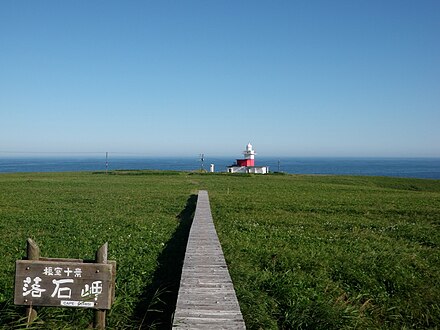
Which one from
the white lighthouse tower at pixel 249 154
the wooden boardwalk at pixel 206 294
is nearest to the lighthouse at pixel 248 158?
the white lighthouse tower at pixel 249 154

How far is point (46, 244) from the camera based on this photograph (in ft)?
41.7

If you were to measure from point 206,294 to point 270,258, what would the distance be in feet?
12.9

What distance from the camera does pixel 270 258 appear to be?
11.3 metres

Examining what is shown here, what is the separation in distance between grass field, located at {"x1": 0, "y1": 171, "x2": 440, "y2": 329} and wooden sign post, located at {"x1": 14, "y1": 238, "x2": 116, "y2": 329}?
0.54 meters

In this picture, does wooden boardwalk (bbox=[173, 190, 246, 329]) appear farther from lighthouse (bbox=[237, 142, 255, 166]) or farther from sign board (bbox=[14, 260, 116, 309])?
lighthouse (bbox=[237, 142, 255, 166])

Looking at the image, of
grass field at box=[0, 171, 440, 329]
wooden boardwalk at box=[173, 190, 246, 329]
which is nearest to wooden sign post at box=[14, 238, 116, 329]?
grass field at box=[0, 171, 440, 329]

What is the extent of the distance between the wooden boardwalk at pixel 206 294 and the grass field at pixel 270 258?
0.41 m

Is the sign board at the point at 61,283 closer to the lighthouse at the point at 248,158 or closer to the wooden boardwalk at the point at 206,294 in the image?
the wooden boardwalk at the point at 206,294

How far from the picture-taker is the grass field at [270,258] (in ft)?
25.3

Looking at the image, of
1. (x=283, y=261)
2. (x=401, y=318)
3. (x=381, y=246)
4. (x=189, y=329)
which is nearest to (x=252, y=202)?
(x=381, y=246)

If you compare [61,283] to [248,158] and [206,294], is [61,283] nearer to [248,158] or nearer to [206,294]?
[206,294]

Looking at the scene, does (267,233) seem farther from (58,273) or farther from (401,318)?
(58,273)

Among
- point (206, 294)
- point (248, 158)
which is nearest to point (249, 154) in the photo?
point (248, 158)

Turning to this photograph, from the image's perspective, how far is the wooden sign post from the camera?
6289 millimetres
